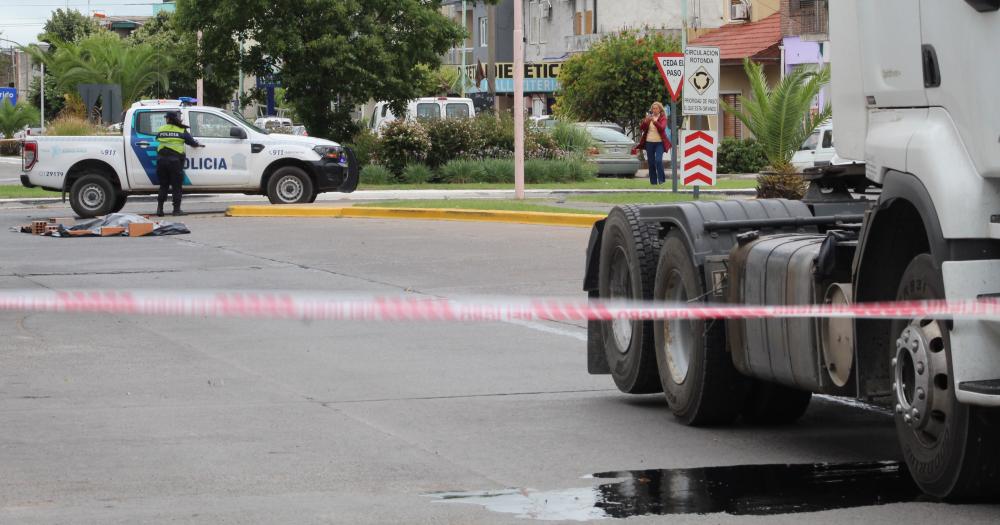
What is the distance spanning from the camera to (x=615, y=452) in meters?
7.57

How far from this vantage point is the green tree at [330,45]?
41594mm

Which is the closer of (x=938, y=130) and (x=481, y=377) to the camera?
(x=938, y=130)

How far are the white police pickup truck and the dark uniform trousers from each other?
2.45 ft

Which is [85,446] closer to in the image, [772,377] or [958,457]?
[772,377]

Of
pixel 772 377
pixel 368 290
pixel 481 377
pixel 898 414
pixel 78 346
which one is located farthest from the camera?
pixel 368 290

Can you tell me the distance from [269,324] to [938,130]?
25.7 feet

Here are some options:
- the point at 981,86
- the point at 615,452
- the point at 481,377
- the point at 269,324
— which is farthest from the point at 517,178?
the point at 981,86

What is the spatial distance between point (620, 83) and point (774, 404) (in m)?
44.2

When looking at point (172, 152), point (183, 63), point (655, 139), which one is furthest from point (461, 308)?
point (183, 63)

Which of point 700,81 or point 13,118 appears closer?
point 700,81

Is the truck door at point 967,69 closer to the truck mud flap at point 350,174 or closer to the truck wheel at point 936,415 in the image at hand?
the truck wheel at point 936,415

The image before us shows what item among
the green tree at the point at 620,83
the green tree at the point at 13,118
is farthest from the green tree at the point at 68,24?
the green tree at the point at 620,83

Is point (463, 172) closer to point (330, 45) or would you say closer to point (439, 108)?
point (439, 108)

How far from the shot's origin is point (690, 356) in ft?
26.4
